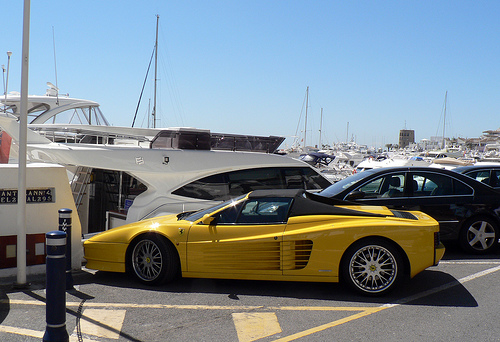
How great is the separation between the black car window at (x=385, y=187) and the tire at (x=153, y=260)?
3705 mm

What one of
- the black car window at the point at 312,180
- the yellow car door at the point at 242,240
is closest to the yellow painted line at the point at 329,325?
the yellow car door at the point at 242,240

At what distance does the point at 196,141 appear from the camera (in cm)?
864

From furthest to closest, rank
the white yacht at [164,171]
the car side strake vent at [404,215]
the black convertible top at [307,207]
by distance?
the white yacht at [164,171], the car side strake vent at [404,215], the black convertible top at [307,207]

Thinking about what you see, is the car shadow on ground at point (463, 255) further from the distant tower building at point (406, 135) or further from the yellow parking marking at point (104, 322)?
the distant tower building at point (406, 135)

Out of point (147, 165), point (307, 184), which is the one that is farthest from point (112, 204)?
point (307, 184)

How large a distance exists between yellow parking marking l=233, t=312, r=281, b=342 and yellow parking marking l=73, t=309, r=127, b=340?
113 centimetres

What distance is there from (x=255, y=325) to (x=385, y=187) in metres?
4.30

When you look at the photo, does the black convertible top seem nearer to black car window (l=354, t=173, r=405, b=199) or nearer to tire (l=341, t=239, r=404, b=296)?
tire (l=341, t=239, r=404, b=296)

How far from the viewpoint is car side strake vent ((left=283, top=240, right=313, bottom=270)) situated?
566 cm

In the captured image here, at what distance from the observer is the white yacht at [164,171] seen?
769cm

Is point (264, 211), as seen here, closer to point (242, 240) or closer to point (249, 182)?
point (242, 240)

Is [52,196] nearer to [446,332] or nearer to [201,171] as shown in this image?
[201,171]

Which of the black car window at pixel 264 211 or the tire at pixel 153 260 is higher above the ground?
the black car window at pixel 264 211

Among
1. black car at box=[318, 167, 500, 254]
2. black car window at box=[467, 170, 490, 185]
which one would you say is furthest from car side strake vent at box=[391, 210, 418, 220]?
black car window at box=[467, 170, 490, 185]
